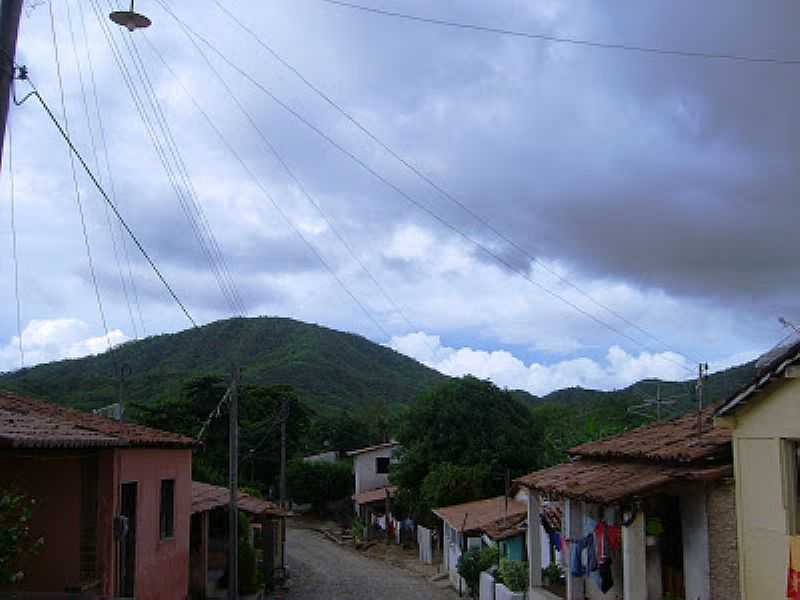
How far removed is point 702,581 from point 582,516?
5.17 meters

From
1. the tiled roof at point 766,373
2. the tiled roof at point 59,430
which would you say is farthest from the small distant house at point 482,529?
the tiled roof at point 766,373

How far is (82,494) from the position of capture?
13539 millimetres

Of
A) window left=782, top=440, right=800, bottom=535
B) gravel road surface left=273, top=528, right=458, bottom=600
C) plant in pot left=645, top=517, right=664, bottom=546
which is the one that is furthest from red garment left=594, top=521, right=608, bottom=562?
gravel road surface left=273, top=528, right=458, bottom=600

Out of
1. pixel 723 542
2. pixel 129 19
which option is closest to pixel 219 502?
pixel 723 542

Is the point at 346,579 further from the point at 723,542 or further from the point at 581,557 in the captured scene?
→ the point at 723,542

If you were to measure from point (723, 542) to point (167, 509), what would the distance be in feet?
38.0

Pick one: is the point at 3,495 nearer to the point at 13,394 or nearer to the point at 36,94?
the point at 36,94

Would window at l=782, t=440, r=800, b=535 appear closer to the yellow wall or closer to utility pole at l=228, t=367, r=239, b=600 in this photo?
the yellow wall

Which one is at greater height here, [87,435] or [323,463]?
[87,435]

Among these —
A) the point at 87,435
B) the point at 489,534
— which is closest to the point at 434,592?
the point at 489,534

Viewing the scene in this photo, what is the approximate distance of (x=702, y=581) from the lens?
12.7 meters

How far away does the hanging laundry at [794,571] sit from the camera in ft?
30.5

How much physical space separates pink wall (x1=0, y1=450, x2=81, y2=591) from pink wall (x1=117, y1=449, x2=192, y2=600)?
0.99m

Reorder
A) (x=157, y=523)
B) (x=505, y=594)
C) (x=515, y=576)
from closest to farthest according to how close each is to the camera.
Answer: (x=157, y=523) → (x=515, y=576) → (x=505, y=594)
